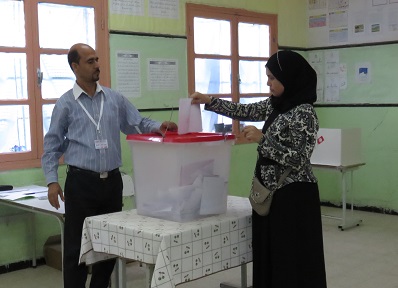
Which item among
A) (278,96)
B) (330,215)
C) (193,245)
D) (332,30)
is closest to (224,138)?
(278,96)

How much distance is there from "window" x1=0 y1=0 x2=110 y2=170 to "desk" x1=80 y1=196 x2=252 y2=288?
1.77 m

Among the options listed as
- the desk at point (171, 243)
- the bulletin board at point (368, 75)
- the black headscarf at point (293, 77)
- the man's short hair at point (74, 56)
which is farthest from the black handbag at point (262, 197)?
the bulletin board at point (368, 75)

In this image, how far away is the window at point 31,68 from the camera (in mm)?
4020

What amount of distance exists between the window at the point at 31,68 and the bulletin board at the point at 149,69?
403 mm

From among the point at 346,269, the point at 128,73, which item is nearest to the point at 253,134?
the point at 346,269

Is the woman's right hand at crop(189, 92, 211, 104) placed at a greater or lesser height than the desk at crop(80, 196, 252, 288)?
greater

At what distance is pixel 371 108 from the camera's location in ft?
19.5

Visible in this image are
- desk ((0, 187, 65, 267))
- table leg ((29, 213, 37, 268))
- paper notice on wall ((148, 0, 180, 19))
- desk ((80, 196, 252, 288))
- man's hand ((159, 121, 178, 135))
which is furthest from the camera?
paper notice on wall ((148, 0, 180, 19))

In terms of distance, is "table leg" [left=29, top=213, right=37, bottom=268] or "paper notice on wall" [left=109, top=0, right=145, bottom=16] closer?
"table leg" [left=29, top=213, right=37, bottom=268]

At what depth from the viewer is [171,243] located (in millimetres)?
2215

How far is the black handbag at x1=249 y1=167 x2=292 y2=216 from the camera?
2.49m

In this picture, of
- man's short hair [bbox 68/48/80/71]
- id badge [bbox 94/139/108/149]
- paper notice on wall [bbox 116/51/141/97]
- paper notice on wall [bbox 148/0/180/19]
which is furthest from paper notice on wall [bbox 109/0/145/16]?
id badge [bbox 94/139/108/149]

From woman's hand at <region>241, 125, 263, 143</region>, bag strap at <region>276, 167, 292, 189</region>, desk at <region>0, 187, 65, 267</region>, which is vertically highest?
woman's hand at <region>241, 125, 263, 143</region>

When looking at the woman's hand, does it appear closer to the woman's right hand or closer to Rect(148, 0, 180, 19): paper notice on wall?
the woman's right hand
